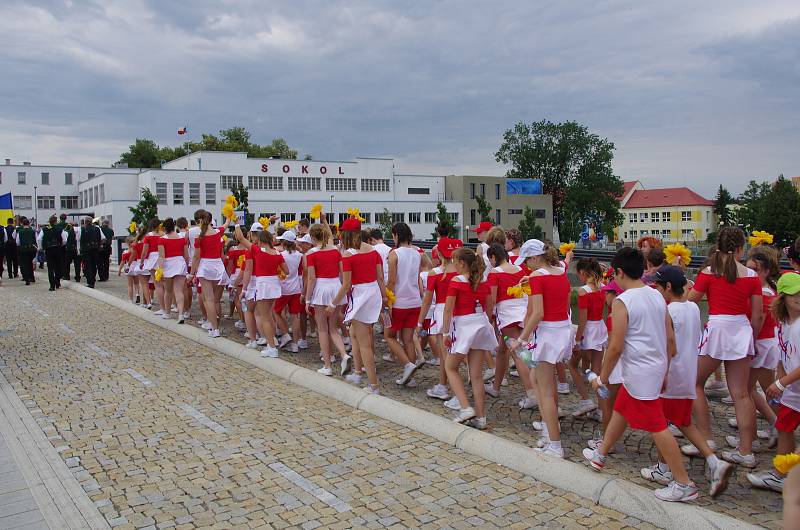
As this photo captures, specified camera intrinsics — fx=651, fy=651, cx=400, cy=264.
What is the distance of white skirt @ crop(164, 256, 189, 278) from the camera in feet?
38.8

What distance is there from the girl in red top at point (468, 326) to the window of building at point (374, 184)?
254 ft

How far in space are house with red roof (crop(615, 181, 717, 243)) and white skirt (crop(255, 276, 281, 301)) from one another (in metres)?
113

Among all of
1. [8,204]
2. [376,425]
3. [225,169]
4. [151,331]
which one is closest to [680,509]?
[376,425]

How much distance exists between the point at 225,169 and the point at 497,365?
6814cm

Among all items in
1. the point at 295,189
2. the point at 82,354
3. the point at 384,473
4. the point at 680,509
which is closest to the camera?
the point at 680,509

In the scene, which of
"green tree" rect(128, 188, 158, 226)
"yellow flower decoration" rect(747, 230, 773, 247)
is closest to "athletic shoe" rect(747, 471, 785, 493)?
"yellow flower decoration" rect(747, 230, 773, 247)

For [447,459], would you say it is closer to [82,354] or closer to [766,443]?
[766,443]

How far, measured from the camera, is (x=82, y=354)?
9.98 meters

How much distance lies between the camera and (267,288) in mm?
9203

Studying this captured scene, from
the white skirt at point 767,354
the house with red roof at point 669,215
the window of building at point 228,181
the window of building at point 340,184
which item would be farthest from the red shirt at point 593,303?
the house with red roof at point 669,215

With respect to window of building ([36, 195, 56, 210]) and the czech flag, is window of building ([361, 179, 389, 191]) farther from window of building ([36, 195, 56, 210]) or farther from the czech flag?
the czech flag

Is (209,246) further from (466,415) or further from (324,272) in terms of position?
(466,415)

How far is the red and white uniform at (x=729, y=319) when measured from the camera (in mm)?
5457

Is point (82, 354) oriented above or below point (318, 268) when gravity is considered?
below
